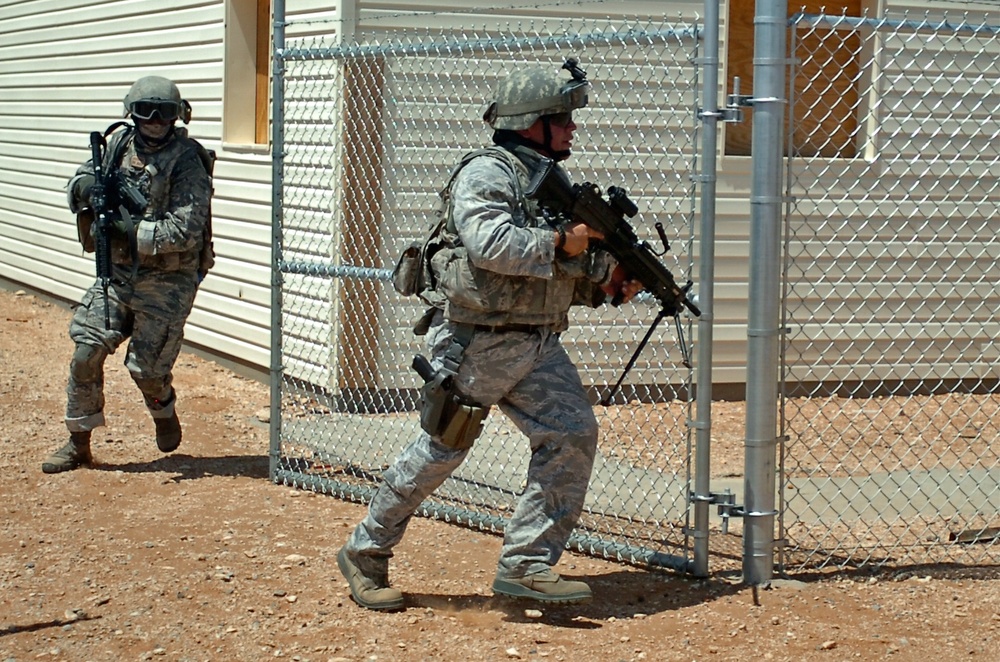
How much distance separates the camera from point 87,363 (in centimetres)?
702

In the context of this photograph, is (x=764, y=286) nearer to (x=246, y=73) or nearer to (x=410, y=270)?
(x=410, y=270)

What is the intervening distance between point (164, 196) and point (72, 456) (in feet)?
4.81

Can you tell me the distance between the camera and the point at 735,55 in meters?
8.96

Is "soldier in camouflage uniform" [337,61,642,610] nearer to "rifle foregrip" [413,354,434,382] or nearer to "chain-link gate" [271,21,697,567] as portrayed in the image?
"rifle foregrip" [413,354,434,382]

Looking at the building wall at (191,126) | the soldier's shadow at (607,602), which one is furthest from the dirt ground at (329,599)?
the building wall at (191,126)

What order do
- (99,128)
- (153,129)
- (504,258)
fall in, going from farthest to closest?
(99,128), (153,129), (504,258)

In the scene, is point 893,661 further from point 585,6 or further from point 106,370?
point 106,370

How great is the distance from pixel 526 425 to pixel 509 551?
453 millimetres

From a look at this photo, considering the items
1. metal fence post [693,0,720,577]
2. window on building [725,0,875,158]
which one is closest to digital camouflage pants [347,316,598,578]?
metal fence post [693,0,720,577]

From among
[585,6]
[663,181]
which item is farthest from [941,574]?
[585,6]

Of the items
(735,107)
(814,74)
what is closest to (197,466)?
(735,107)

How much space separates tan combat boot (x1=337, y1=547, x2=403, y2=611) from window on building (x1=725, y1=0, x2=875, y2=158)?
196 inches

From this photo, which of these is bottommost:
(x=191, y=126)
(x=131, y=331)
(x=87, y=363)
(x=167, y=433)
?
(x=167, y=433)

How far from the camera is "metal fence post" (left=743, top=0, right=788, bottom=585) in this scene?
486 centimetres
